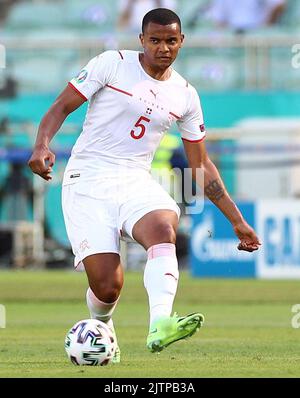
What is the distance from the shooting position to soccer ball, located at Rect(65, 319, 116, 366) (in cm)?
742

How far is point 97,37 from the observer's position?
30.5 metres

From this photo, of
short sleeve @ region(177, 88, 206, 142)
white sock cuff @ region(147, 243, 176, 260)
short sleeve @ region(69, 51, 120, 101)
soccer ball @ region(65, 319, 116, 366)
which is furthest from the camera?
short sleeve @ region(177, 88, 206, 142)

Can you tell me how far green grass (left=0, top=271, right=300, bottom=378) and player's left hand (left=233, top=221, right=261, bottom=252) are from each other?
749 millimetres

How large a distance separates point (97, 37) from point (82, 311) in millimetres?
17219

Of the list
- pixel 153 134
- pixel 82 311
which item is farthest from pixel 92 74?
pixel 82 311

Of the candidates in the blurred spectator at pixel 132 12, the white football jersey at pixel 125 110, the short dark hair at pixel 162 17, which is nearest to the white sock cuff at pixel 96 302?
the white football jersey at pixel 125 110

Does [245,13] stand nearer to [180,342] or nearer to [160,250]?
[180,342]

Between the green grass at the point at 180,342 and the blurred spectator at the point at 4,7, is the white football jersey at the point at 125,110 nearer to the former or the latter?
the green grass at the point at 180,342

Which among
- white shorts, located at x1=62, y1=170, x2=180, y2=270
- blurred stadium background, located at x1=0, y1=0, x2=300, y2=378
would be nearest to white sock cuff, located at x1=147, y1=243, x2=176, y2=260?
white shorts, located at x1=62, y1=170, x2=180, y2=270

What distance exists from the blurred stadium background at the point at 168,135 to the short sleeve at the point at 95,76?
1725cm

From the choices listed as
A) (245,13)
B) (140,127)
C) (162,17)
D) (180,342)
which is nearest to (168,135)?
(245,13)

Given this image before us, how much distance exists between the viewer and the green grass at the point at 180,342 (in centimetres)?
713

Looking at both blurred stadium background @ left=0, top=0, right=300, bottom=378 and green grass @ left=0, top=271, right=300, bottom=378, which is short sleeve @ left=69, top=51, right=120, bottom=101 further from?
blurred stadium background @ left=0, top=0, right=300, bottom=378
